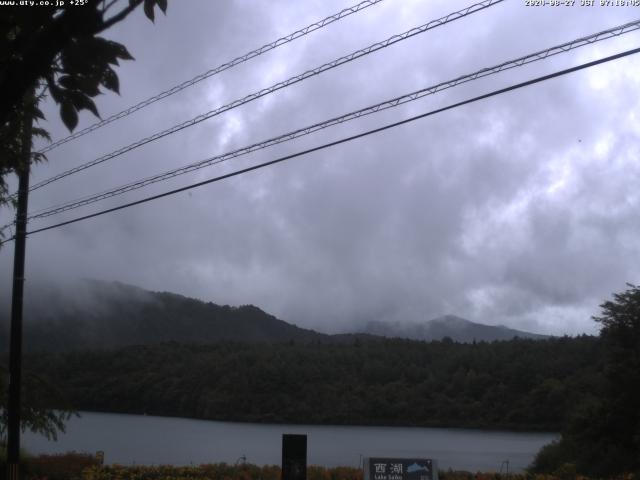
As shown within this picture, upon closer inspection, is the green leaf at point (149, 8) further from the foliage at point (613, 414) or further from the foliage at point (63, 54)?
the foliage at point (613, 414)

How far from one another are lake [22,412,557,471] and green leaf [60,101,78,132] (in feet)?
70.2

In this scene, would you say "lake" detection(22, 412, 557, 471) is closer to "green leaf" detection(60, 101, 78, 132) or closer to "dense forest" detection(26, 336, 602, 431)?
"dense forest" detection(26, 336, 602, 431)

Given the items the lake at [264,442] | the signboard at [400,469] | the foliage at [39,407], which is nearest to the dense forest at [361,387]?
the lake at [264,442]

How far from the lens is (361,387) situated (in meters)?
35.0

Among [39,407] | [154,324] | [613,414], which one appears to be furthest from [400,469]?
[154,324]

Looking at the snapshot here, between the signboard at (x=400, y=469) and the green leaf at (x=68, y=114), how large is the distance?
10355mm

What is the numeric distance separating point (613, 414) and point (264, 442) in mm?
13428

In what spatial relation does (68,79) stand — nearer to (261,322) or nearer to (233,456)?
(233,456)

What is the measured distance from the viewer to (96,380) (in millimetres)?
30062

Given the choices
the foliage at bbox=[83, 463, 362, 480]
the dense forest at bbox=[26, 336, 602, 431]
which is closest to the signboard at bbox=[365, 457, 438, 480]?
the foliage at bbox=[83, 463, 362, 480]

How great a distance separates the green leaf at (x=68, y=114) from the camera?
11.0ft

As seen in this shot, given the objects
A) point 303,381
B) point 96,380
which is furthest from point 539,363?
point 96,380

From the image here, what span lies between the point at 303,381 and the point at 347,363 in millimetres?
3476

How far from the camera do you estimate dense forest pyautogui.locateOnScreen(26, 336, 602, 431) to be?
114ft
